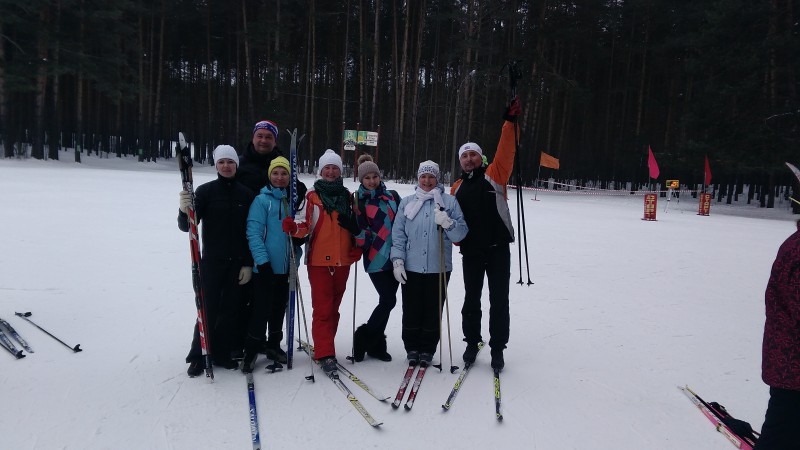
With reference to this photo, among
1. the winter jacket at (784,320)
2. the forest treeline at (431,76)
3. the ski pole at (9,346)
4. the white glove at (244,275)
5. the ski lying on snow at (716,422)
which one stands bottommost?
the ski pole at (9,346)

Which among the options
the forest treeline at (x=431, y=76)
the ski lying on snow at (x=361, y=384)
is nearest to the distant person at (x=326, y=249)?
A: the ski lying on snow at (x=361, y=384)

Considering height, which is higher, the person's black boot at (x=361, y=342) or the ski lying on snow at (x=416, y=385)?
the person's black boot at (x=361, y=342)

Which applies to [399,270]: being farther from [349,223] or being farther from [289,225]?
[289,225]

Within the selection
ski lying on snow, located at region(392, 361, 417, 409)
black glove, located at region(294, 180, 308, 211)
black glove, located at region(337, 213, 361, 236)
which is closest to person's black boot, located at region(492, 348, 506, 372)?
ski lying on snow, located at region(392, 361, 417, 409)

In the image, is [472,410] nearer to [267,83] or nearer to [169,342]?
[169,342]

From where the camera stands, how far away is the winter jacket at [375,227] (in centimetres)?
374

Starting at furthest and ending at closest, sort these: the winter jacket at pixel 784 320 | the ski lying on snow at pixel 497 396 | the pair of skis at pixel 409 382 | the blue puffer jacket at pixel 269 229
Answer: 1. the blue puffer jacket at pixel 269 229
2. the pair of skis at pixel 409 382
3. the ski lying on snow at pixel 497 396
4. the winter jacket at pixel 784 320

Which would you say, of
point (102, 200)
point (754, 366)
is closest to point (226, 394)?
point (754, 366)

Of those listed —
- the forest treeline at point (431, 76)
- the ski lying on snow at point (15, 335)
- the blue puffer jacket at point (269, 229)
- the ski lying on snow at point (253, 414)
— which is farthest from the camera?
the forest treeline at point (431, 76)

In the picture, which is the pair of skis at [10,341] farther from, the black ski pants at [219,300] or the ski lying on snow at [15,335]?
the black ski pants at [219,300]

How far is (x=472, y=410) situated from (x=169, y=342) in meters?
2.55

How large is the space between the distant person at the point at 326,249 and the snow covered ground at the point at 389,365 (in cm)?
31

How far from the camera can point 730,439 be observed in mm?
2830

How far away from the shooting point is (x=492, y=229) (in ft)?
12.3
